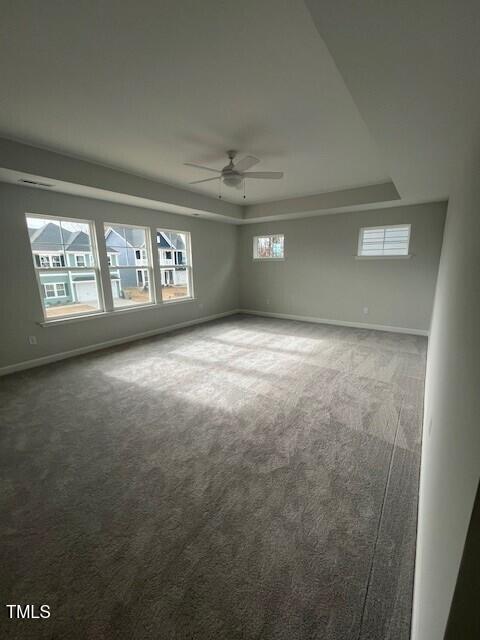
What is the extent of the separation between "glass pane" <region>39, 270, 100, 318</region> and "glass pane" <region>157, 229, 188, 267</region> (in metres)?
1.47

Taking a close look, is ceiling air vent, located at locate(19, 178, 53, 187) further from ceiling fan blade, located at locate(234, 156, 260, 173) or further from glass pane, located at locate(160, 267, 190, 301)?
ceiling fan blade, located at locate(234, 156, 260, 173)

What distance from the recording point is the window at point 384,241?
16.9ft

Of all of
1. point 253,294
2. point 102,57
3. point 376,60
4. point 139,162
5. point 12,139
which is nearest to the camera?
point 376,60

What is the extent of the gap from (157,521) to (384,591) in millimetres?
1174

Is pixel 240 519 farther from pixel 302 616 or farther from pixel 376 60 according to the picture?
pixel 376 60

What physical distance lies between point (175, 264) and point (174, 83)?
13.0 ft

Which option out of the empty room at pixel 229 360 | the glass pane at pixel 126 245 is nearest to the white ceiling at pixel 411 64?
the empty room at pixel 229 360

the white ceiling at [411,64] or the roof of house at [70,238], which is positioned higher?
the white ceiling at [411,64]

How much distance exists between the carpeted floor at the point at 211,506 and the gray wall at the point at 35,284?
800 millimetres

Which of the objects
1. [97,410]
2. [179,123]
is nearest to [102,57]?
[179,123]

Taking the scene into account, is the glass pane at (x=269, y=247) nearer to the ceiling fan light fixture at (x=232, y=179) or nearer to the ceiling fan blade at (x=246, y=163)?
the ceiling fan light fixture at (x=232, y=179)

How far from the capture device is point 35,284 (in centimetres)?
386

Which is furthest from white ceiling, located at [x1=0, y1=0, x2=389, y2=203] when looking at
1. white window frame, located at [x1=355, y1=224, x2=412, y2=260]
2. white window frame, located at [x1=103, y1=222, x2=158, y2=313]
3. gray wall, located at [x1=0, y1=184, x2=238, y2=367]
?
white window frame, located at [x1=355, y1=224, x2=412, y2=260]

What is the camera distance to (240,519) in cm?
160
